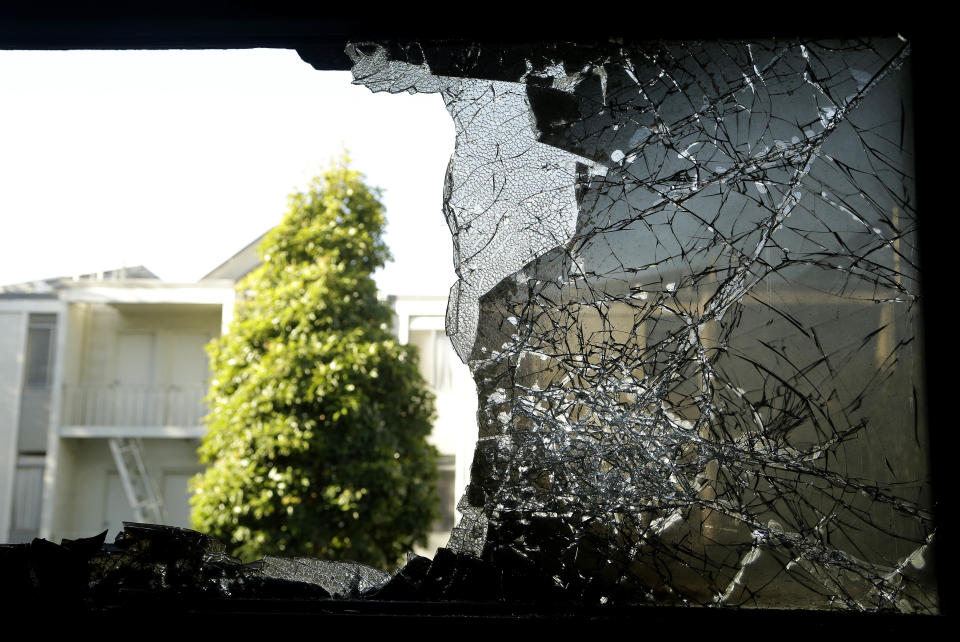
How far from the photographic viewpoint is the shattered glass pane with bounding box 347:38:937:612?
3.26 ft

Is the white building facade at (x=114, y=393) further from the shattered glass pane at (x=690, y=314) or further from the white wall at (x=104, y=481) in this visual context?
the shattered glass pane at (x=690, y=314)

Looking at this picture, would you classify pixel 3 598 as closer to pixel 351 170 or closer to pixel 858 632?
pixel 858 632

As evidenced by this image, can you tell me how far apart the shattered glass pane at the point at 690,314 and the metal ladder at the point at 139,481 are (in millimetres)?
3963

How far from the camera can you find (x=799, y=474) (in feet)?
3.29

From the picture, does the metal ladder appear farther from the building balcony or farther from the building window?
the building window

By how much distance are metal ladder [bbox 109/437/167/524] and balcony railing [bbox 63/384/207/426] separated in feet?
0.45

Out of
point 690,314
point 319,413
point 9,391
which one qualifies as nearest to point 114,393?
Result: point 9,391

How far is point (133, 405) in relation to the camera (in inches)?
178

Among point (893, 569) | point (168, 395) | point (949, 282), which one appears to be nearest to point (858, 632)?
point (893, 569)

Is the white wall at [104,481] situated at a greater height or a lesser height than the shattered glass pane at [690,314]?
lesser

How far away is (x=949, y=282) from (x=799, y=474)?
32cm

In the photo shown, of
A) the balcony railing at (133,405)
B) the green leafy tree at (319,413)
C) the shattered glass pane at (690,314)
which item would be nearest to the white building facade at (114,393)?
the balcony railing at (133,405)

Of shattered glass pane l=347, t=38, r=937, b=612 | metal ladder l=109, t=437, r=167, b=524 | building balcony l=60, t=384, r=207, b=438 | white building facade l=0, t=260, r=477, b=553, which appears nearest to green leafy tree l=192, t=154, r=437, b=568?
white building facade l=0, t=260, r=477, b=553

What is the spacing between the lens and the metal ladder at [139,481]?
4391 mm
